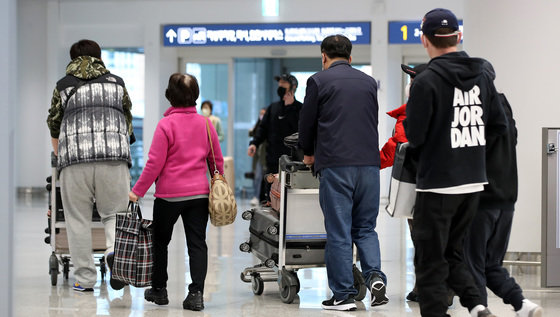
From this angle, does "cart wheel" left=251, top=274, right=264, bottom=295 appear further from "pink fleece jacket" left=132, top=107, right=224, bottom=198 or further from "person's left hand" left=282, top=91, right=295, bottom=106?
"person's left hand" left=282, top=91, right=295, bottom=106

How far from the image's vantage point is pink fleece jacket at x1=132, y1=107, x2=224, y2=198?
16.9 ft

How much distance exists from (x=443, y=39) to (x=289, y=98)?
4.25 metres

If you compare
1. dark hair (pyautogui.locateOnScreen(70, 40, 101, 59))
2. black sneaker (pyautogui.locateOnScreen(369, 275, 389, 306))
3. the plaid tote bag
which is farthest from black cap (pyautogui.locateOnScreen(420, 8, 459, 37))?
dark hair (pyautogui.locateOnScreen(70, 40, 101, 59))

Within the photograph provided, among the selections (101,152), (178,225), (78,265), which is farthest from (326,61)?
Result: (178,225)

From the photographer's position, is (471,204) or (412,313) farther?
(412,313)

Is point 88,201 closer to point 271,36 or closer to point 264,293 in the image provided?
point 264,293

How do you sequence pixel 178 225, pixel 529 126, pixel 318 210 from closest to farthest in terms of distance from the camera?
pixel 318 210 → pixel 529 126 → pixel 178 225

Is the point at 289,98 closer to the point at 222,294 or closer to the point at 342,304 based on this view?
the point at 222,294

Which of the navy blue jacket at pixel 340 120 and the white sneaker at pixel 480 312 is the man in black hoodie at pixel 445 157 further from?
the navy blue jacket at pixel 340 120

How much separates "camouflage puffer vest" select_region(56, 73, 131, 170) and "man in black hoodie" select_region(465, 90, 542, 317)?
2.71 m

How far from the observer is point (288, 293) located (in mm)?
5473

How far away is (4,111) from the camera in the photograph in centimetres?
329

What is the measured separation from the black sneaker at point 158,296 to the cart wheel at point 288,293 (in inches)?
30.1

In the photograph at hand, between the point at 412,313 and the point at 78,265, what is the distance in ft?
7.68
